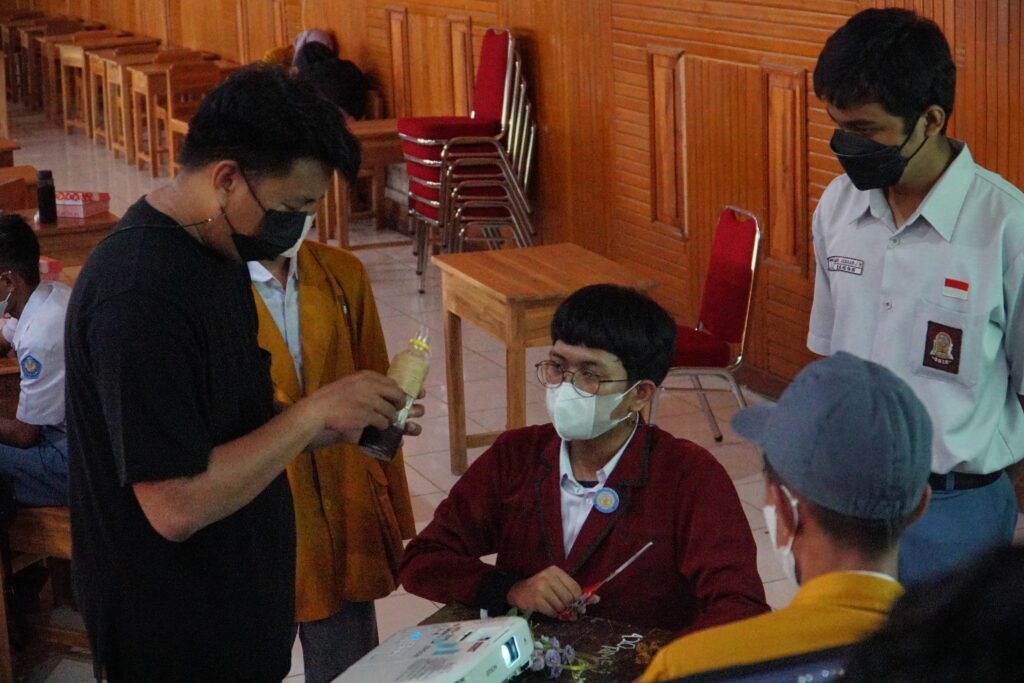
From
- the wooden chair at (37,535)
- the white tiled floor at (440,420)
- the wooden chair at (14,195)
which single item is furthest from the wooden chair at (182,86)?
the wooden chair at (37,535)

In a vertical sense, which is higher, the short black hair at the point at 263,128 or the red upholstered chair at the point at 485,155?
the short black hair at the point at 263,128

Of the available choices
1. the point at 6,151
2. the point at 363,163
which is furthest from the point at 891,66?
the point at 363,163

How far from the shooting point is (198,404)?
2.05 metres

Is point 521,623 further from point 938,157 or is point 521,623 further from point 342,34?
point 342,34

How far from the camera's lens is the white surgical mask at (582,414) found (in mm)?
2740

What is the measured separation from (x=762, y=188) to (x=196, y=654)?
430cm

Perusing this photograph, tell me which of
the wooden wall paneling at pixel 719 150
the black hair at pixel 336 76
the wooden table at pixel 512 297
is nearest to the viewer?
the wooden table at pixel 512 297

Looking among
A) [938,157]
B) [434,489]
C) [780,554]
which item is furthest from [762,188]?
[780,554]

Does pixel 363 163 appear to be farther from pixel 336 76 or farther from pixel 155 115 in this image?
pixel 155 115

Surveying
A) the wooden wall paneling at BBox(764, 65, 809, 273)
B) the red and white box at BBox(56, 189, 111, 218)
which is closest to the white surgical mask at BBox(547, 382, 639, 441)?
the wooden wall paneling at BBox(764, 65, 809, 273)

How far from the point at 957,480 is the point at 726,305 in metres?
2.73

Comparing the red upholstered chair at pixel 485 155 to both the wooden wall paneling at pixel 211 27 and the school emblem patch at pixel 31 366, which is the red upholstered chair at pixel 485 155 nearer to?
the school emblem patch at pixel 31 366

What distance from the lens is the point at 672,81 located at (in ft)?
21.6

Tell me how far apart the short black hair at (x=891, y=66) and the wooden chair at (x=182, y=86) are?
30.7ft
